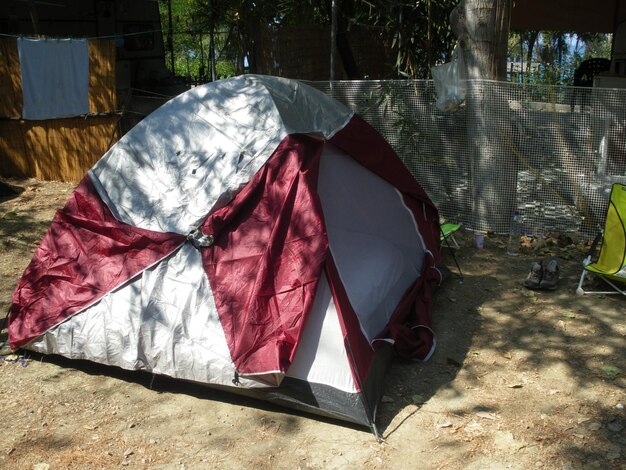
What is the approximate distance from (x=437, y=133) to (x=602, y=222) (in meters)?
1.79

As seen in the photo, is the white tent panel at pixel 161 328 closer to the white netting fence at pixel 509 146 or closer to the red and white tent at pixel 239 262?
the red and white tent at pixel 239 262

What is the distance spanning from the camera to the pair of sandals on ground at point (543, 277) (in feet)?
18.4

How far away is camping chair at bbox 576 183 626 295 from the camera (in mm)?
5254

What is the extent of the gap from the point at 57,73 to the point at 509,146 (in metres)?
5.86

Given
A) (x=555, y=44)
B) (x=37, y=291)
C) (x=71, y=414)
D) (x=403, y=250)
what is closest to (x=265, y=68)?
(x=403, y=250)

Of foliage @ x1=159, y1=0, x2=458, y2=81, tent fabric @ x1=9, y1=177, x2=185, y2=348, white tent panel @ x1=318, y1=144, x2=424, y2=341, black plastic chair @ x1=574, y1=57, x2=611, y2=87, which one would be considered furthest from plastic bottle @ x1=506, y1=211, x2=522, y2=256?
black plastic chair @ x1=574, y1=57, x2=611, y2=87

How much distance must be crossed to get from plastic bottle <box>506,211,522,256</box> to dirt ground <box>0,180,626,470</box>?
1.31 m

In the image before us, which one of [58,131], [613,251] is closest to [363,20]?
[58,131]

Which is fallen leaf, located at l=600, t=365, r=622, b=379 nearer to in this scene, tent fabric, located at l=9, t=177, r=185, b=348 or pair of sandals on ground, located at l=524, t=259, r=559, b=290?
pair of sandals on ground, located at l=524, t=259, r=559, b=290

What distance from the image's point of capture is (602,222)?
6.27m

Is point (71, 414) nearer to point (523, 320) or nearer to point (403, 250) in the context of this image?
point (403, 250)

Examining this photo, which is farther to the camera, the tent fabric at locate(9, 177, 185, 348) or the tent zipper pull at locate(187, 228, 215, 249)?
the tent fabric at locate(9, 177, 185, 348)

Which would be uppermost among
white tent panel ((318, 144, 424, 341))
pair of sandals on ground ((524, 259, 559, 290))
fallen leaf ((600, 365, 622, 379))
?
white tent panel ((318, 144, 424, 341))

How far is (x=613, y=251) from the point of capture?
5465 millimetres
